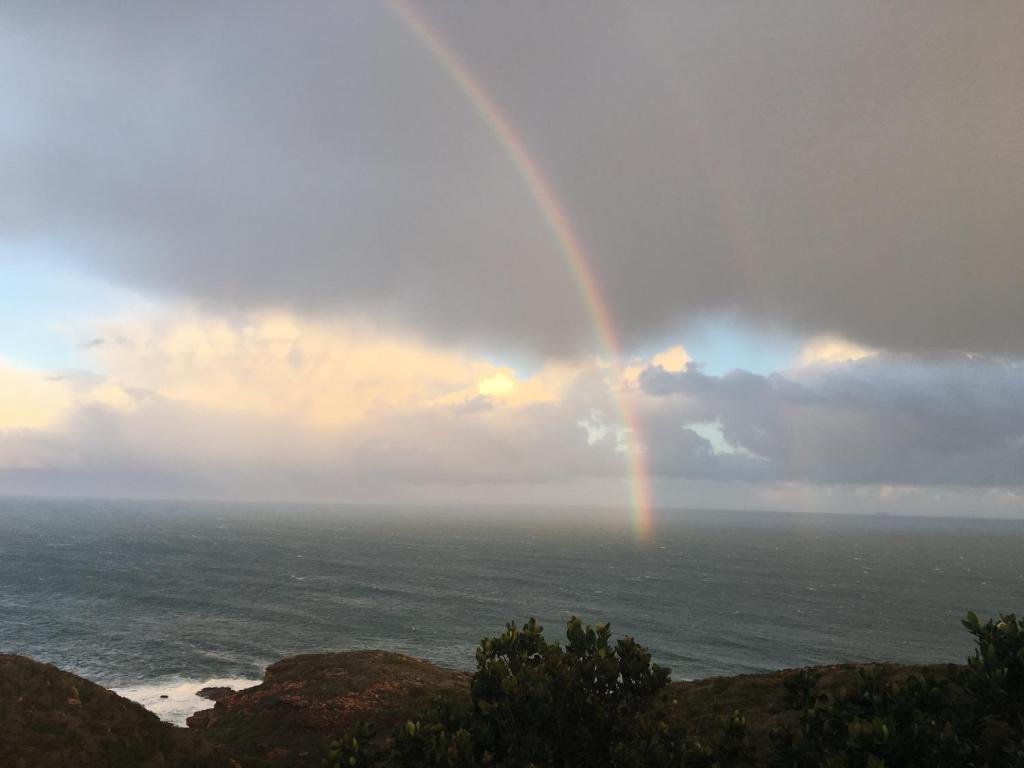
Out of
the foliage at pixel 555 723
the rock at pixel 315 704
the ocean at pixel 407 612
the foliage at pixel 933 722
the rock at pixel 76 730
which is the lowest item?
the ocean at pixel 407 612

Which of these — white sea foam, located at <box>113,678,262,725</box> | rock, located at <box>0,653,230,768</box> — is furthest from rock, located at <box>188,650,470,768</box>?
rock, located at <box>0,653,230,768</box>

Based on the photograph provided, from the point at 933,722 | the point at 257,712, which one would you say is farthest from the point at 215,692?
the point at 933,722

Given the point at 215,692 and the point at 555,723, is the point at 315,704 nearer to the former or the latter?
the point at 215,692

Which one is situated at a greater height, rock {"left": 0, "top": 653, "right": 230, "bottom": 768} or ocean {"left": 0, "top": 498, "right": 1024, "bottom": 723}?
rock {"left": 0, "top": 653, "right": 230, "bottom": 768}

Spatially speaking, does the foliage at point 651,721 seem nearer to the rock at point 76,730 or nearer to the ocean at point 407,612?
the rock at point 76,730

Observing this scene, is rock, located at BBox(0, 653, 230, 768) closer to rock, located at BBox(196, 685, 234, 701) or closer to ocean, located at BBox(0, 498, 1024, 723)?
ocean, located at BBox(0, 498, 1024, 723)

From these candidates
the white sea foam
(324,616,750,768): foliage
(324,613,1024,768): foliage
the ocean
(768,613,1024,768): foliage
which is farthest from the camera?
the ocean

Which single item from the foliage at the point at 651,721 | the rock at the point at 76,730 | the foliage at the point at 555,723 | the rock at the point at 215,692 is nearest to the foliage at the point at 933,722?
the foliage at the point at 651,721

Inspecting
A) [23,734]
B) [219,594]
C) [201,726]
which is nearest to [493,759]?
[23,734]
